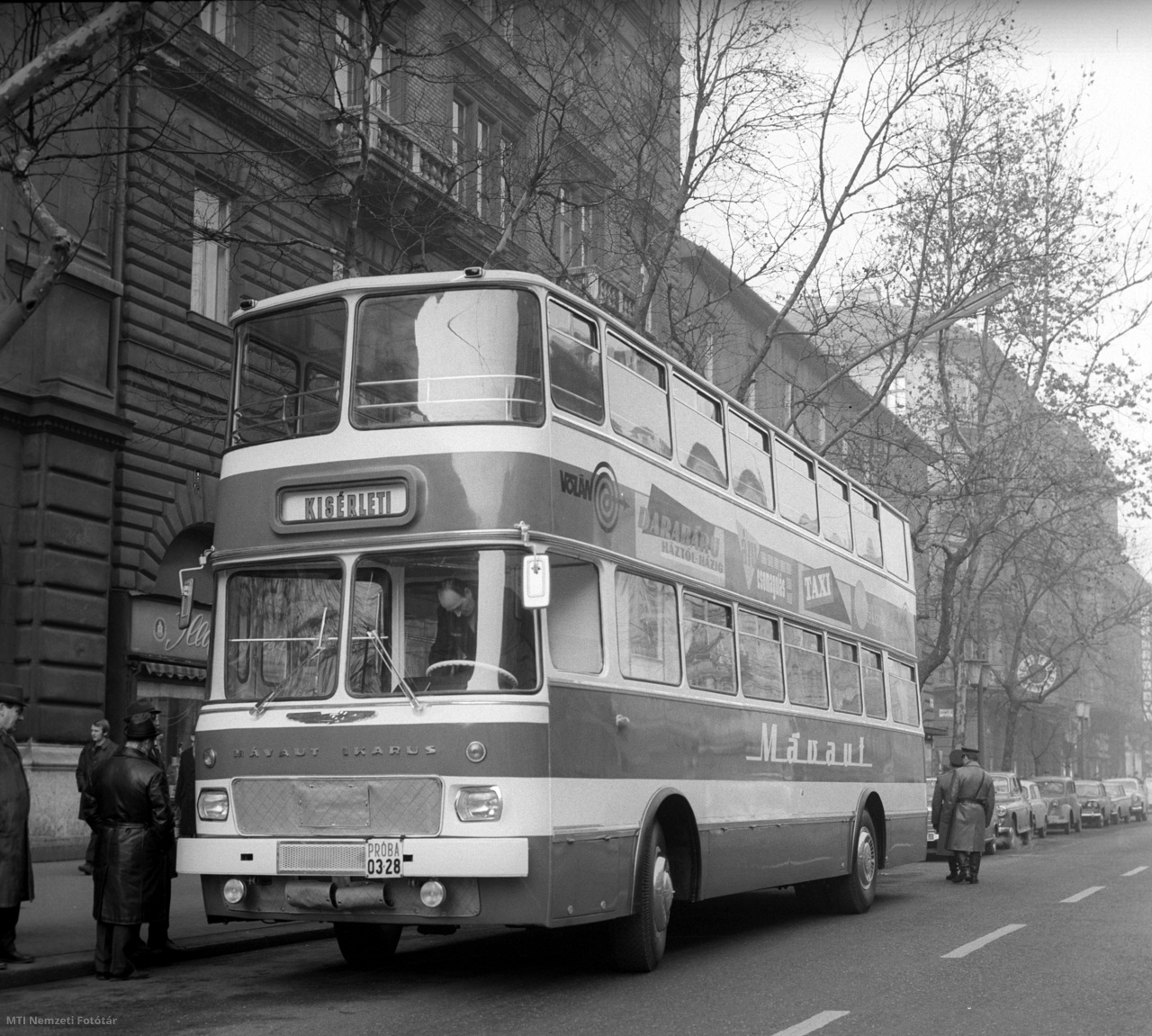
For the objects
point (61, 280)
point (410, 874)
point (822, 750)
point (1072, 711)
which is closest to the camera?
point (410, 874)

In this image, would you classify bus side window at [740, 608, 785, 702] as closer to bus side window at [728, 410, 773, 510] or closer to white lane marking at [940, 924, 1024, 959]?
bus side window at [728, 410, 773, 510]

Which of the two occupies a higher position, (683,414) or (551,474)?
(683,414)

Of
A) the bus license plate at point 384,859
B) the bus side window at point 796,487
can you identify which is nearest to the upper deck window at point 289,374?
the bus license plate at point 384,859

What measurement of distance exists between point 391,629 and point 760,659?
4747 millimetres

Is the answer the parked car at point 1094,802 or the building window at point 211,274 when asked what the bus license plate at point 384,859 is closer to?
the building window at point 211,274

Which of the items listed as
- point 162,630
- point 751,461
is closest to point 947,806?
point 751,461

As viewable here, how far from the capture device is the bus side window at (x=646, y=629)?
10.7 metres

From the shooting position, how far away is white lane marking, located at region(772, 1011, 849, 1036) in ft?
26.9

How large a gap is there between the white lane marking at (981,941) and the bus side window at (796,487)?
4092mm

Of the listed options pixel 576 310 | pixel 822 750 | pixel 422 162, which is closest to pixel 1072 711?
pixel 422 162

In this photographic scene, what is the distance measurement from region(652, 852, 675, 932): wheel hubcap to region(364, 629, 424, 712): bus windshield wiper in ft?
7.62

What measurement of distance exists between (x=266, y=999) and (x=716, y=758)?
13.5ft

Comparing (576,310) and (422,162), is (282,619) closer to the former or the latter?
(576,310)

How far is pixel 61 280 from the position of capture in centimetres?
1905
